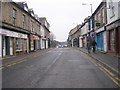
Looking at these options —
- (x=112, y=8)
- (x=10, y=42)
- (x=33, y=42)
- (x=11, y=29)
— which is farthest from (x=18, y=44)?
(x=33, y=42)

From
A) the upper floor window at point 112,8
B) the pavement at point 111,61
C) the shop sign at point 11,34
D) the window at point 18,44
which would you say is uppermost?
the upper floor window at point 112,8

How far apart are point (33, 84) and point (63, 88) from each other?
1.39 m

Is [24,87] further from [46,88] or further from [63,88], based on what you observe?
[63,88]

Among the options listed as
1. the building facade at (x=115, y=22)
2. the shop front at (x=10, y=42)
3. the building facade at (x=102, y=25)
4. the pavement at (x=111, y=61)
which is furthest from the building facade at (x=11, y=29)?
the building facade at (x=115, y=22)

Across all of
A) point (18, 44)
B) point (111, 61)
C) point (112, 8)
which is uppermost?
point (112, 8)

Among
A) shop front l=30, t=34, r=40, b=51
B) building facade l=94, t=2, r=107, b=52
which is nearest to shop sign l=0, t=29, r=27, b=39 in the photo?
shop front l=30, t=34, r=40, b=51

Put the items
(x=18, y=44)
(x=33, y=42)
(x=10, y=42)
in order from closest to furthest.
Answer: (x=10, y=42) < (x=18, y=44) < (x=33, y=42)

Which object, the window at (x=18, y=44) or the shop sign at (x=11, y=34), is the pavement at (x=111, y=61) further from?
the window at (x=18, y=44)

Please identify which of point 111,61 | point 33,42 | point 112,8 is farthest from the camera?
point 33,42

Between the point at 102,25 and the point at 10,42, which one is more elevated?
the point at 102,25

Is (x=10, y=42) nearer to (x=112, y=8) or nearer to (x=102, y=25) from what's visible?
(x=102, y=25)

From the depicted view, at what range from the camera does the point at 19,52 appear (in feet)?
115

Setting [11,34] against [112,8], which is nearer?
[112,8]

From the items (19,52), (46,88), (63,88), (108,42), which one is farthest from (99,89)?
(19,52)
